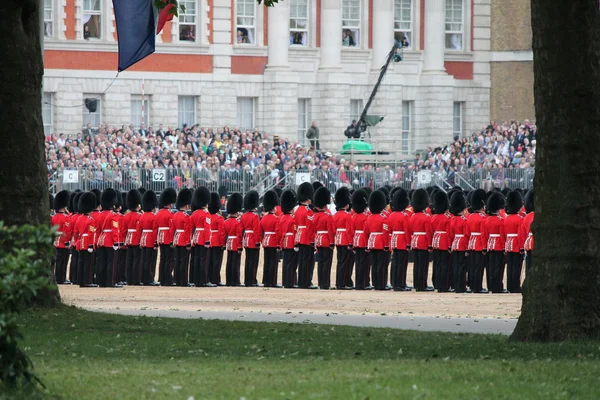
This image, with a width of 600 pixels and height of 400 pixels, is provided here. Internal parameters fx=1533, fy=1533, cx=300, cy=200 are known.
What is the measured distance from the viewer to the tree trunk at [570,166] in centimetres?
1437

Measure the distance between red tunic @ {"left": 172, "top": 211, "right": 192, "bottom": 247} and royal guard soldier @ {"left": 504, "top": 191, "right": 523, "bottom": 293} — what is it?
564 cm

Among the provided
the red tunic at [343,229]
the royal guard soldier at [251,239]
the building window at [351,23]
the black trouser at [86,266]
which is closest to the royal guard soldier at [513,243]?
the red tunic at [343,229]

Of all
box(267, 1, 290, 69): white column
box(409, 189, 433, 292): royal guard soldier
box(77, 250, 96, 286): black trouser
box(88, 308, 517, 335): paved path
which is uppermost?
box(267, 1, 290, 69): white column

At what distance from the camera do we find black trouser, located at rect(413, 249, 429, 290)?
2550 centimetres

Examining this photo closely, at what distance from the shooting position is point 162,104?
5588 centimetres

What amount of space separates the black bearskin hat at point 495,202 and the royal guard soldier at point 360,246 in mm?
2068

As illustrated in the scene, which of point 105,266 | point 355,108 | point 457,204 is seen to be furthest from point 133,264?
point 355,108

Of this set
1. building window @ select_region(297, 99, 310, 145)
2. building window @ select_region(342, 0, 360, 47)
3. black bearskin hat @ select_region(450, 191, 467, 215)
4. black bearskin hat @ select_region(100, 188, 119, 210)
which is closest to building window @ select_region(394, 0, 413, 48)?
building window @ select_region(342, 0, 360, 47)

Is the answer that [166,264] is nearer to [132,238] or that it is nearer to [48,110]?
[132,238]

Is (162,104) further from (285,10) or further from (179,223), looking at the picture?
(179,223)

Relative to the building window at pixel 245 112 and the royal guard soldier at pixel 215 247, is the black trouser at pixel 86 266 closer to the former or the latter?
the royal guard soldier at pixel 215 247

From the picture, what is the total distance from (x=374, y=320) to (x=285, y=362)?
6048 millimetres

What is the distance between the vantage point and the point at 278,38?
5791cm

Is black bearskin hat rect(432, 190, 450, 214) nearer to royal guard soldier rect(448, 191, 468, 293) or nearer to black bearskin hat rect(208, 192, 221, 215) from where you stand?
royal guard soldier rect(448, 191, 468, 293)
